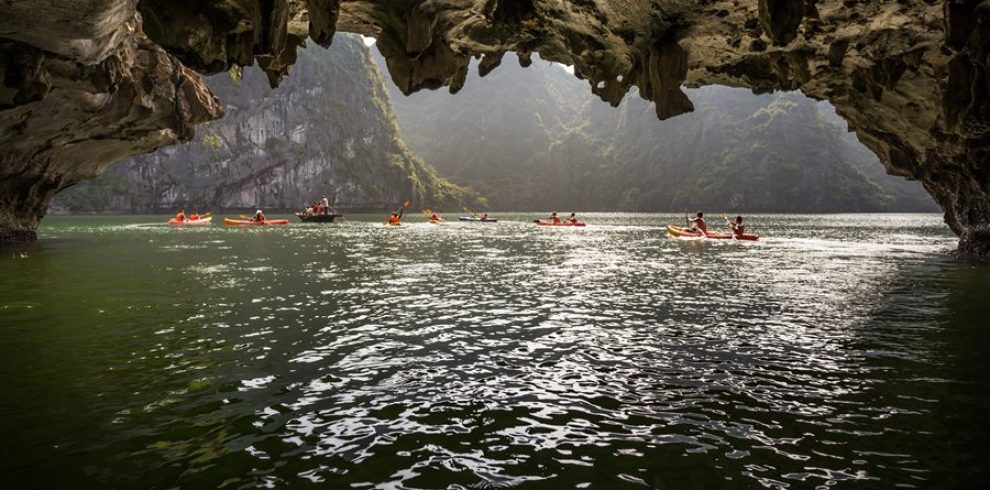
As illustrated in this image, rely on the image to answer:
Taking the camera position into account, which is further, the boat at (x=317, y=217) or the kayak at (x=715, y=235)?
the boat at (x=317, y=217)

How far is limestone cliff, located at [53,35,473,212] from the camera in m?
134

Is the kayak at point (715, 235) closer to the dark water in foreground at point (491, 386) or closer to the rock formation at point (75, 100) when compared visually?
the dark water in foreground at point (491, 386)

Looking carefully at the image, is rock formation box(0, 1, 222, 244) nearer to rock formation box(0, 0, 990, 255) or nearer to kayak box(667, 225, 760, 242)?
rock formation box(0, 0, 990, 255)

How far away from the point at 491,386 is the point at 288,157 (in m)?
153

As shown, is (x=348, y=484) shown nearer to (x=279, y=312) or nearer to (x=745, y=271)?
(x=279, y=312)

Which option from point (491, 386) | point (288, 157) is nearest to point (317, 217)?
point (491, 386)

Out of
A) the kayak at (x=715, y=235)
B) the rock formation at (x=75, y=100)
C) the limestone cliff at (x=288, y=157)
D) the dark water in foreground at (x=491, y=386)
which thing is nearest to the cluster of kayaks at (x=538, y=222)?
the kayak at (x=715, y=235)

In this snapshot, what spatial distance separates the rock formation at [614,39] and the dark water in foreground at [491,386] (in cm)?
557

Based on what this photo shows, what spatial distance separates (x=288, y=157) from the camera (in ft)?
488

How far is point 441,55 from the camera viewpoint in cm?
1510

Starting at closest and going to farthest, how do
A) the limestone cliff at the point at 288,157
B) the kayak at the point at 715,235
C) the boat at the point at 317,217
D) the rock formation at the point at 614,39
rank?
1. the rock formation at the point at 614,39
2. the kayak at the point at 715,235
3. the boat at the point at 317,217
4. the limestone cliff at the point at 288,157

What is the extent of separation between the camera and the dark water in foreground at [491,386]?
17.2ft

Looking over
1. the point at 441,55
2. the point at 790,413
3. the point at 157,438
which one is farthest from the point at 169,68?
the point at 790,413

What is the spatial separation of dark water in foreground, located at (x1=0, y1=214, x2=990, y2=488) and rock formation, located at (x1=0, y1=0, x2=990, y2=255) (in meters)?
5.57
